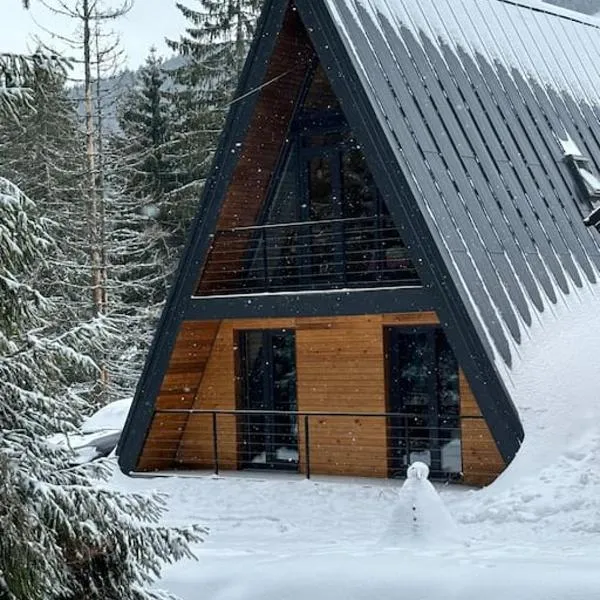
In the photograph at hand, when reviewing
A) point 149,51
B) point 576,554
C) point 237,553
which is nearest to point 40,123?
point 149,51

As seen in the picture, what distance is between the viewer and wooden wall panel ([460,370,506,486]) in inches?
555

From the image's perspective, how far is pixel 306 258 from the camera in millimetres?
16250

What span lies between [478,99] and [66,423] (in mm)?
12228

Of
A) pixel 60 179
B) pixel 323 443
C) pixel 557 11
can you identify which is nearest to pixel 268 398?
pixel 323 443

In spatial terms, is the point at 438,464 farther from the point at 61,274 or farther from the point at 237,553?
the point at 61,274

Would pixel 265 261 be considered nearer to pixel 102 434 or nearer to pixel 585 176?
pixel 102 434

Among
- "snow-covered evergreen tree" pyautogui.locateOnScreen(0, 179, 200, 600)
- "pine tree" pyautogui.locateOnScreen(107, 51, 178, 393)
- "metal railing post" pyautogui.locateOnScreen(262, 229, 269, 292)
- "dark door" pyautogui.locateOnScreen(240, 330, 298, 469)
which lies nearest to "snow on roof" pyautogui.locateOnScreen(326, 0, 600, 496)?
"metal railing post" pyautogui.locateOnScreen(262, 229, 269, 292)

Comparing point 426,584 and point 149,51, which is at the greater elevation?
point 149,51

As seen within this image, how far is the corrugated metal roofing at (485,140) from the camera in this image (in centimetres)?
1437

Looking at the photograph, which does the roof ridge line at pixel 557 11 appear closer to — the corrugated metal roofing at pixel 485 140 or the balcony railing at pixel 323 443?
the corrugated metal roofing at pixel 485 140

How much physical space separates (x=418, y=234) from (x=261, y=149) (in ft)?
11.7

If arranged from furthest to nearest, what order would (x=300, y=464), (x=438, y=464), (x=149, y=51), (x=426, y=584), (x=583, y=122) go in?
(x=149, y=51), (x=583, y=122), (x=300, y=464), (x=438, y=464), (x=426, y=584)

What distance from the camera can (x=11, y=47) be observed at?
5.93 metres

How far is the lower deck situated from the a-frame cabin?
0.10 ft
